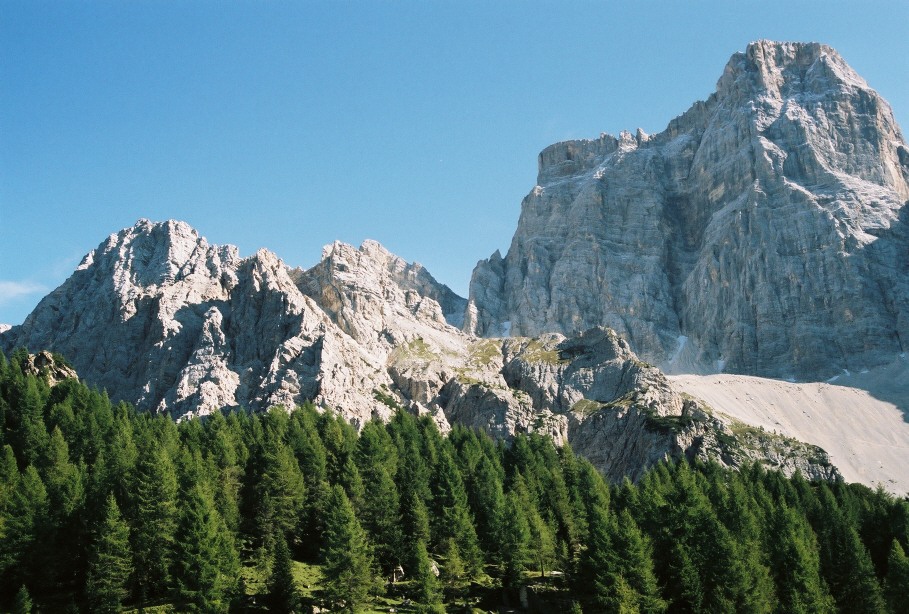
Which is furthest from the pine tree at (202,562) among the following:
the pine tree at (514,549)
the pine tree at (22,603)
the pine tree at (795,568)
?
the pine tree at (795,568)

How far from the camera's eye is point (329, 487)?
9306 centimetres

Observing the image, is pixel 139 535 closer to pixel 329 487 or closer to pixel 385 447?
pixel 329 487

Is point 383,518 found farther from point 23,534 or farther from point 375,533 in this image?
point 23,534

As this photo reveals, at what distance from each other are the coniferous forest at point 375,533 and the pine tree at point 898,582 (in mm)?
145

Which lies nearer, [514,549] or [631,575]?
[631,575]

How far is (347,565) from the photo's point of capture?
245ft

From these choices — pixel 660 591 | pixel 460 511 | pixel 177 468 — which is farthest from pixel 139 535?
pixel 660 591

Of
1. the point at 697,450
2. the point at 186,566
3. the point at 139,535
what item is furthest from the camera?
the point at 697,450

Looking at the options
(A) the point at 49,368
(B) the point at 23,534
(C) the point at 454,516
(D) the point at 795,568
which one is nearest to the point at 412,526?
(C) the point at 454,516

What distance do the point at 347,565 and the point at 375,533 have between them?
461 inches

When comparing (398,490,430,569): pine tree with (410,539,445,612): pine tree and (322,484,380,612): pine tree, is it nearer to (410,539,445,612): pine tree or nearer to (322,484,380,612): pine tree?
(410,539,445,612): pine tree

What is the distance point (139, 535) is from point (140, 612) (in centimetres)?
687

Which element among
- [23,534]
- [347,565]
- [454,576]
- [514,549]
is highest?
[23,534]

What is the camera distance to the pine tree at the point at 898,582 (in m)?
A: 79.6
